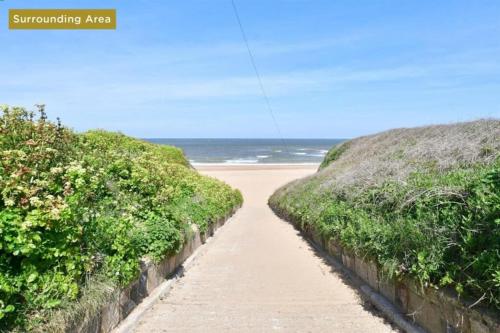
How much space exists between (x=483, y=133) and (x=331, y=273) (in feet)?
13.4

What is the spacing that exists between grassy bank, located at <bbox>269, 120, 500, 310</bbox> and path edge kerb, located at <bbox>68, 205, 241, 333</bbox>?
2.79 m

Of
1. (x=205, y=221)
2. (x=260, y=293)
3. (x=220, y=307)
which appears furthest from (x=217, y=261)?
(x=220, y=307)

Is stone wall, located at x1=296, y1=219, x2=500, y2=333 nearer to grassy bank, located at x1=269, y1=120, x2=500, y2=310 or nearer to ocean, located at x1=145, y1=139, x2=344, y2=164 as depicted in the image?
grassy bank, located at x1=269, y1=120, x2=500, y2=310

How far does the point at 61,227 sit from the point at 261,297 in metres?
3.11

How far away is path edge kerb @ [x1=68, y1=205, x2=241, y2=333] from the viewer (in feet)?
12.6

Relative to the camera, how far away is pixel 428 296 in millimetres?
4055

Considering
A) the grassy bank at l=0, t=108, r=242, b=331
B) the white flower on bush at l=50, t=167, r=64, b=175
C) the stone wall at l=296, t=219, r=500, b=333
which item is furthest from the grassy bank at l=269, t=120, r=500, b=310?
the white flower on bush at l=50, t=167, r=64, b=175

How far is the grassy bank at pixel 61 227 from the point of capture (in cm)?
304

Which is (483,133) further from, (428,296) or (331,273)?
(428,296)

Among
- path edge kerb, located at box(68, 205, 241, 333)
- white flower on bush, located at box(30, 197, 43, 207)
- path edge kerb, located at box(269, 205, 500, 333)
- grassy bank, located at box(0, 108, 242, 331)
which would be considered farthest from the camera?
path edge kerb, located at box(68, 205, 241, 333)

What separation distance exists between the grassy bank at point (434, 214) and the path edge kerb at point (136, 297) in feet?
9.17

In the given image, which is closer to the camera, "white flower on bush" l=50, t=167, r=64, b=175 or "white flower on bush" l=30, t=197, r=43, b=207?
"white flower on bush" l=30, t=197, r=43, b=207

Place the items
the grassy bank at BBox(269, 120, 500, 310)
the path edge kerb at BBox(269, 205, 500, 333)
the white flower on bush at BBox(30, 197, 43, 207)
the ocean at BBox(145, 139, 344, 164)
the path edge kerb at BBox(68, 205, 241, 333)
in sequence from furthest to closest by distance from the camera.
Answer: the ocean at BBox(145, 139, 344, 164) → the path edge kerb at BBox(68, 205, 241, 333) → the grassy bank at BBox(269, 120, 500, 310) → the path edge kerb at BBox(269, 205, 500, 333) → the white flower on bush at BBox(30, 197, 43, 207)

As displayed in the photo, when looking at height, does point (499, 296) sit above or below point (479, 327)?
above
